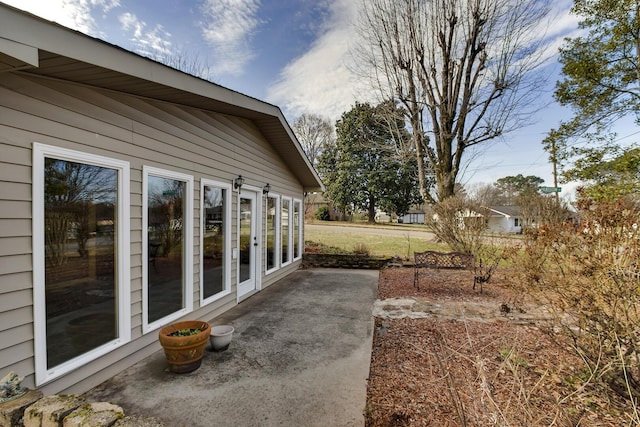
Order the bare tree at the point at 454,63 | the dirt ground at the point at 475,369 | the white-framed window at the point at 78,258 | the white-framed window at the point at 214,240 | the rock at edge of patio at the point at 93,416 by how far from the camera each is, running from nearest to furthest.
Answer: the rock at edge of patio at the point at 93,416 < the dirt ground at the point at 475,369 < the white-framed window at the point at 78,258 < the white-framed window at the point at 214,240 < the bare tree at the point at 454,63

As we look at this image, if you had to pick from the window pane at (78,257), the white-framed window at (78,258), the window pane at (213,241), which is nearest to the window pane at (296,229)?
the window pane at (213,241)

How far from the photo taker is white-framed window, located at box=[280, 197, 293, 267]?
7.68m

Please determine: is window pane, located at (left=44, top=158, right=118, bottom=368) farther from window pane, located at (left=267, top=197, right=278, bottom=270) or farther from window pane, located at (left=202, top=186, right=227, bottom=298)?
window pane, located at (left=267, top=197, right=278, bottom=270)

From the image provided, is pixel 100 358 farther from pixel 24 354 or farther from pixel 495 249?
pixel 495 249

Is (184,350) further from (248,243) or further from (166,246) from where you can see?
(248,243)

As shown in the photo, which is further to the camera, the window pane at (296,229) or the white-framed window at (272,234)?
the window pane at (296,229)

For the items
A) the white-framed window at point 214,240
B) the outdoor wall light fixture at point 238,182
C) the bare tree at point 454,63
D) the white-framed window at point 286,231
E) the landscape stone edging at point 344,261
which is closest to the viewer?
the white-framed window at point 214,240

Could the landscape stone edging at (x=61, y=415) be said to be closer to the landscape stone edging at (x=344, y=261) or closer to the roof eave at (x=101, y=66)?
the roof eave at (x=101, y=66)

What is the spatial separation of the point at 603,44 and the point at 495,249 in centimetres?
719

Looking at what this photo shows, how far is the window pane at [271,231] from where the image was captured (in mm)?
6922

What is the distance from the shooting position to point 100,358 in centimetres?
282

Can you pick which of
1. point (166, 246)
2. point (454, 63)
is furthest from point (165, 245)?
point (454, 63)

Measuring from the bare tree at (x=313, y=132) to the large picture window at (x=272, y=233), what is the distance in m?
22.3

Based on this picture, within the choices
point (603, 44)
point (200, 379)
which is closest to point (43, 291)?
point (200, 379)
